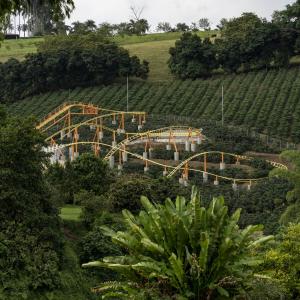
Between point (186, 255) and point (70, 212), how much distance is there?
16129 millimetres

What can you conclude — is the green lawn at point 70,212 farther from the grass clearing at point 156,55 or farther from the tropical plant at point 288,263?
the grass clearing at point 156,55

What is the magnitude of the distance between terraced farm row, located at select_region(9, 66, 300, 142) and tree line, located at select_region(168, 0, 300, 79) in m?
1.45

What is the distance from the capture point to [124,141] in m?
49.0

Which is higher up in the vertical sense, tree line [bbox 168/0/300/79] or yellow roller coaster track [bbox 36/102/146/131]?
tree line [bbox 168/0/300/79]

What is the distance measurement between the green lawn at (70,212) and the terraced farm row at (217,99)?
79.4 ft

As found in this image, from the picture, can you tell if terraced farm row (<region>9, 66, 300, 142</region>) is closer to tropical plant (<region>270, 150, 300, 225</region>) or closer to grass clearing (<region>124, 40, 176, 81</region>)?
grass clearing (<region>124, 40, 176, 81</region>)

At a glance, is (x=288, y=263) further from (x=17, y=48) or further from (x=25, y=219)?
A: (x=17, y=48)

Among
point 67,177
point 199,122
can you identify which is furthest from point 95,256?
point 199,122

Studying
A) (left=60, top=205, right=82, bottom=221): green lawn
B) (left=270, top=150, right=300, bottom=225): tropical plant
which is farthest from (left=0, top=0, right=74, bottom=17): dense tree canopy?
(left=270, top=150, right=300, bottom=225): tropical plant

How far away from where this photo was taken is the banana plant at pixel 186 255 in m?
14.6

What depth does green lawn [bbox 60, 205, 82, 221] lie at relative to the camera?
2892 cm

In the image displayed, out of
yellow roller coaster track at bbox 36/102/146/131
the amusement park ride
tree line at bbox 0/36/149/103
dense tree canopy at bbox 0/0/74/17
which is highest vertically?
dense tree canopy at bbox 0/0/74/17

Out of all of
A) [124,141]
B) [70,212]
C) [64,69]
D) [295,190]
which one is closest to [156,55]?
[64,69]

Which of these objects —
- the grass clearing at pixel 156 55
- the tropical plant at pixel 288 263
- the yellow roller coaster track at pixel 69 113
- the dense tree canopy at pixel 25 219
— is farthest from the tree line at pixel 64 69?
the tropical plant at pixel 288 263
